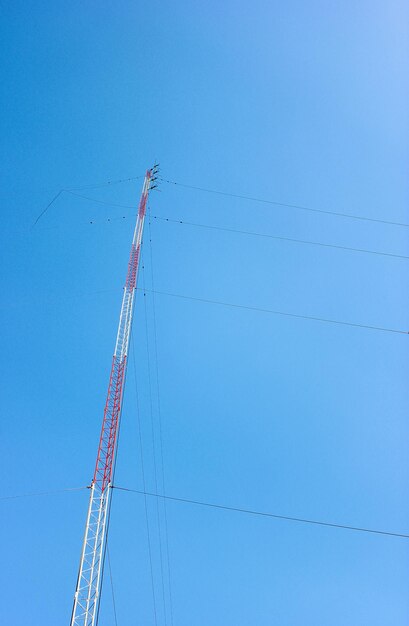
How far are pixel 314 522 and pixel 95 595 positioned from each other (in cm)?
1456

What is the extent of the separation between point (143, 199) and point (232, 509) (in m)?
26.9

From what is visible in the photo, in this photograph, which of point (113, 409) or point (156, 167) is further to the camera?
point (156, 167)

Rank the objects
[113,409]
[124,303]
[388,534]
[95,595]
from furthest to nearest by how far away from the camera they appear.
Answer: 1. [124,303]
2. [113,409]
3. [388,534]
4. [95,595]

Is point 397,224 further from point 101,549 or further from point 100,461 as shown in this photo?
point 101,549

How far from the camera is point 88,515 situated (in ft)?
75.5

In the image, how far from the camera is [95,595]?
2181 centimetres

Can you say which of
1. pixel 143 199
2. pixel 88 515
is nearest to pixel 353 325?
pixel 143 199

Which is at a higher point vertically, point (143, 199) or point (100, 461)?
point (143, 199)

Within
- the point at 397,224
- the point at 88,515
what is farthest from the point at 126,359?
the point at 397,224

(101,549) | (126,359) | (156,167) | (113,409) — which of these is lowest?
→ (101,549)

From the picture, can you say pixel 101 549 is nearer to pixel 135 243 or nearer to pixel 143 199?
pixel 135 243

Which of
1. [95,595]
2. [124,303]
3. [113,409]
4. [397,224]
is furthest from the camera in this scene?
[397,224]

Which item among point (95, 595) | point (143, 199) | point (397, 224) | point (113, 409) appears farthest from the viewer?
point (143, 199)

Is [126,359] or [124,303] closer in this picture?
[126,359]
